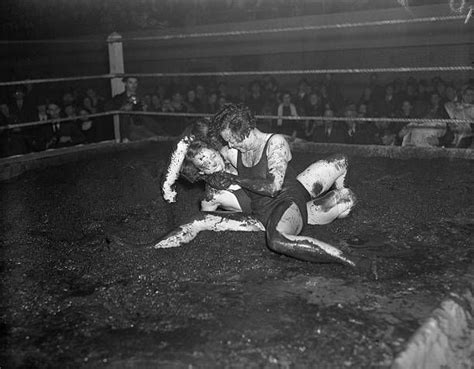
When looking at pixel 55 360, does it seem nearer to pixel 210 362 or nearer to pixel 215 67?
pixel 210 362

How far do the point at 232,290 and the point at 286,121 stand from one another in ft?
16.5

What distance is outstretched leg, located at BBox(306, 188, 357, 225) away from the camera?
3281 mm

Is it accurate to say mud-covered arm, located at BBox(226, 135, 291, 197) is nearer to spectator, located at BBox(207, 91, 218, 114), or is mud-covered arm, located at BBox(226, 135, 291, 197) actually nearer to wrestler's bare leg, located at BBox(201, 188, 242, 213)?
wrestler's bare leg, located at BBox(201, 188, 242, 213)

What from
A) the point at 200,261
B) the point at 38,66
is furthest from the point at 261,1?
the point at 200,261

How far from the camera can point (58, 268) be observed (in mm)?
2873

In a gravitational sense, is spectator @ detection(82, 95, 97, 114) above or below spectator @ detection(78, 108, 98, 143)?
above

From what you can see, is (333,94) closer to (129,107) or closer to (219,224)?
(129,107)

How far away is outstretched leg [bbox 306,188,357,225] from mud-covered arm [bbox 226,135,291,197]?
45 centimetres

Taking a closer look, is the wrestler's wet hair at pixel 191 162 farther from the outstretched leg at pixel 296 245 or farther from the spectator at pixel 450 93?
the spectator at pixel 450 93

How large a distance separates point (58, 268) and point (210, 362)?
137 centimetres

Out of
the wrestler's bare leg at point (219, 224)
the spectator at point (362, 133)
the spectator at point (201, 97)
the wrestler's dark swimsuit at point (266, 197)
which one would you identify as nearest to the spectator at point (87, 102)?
the spectator at point (201, 97)

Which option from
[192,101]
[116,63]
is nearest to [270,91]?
[192,101]

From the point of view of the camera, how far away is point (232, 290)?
2467 mm

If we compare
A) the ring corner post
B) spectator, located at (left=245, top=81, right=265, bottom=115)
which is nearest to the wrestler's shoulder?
the ring corner post
